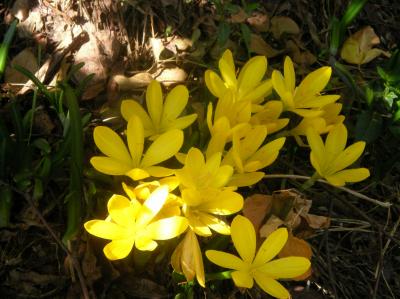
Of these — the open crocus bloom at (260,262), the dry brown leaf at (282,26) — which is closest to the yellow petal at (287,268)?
the open crocus bloom at (260,262)

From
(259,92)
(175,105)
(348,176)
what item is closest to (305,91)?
(259,92)

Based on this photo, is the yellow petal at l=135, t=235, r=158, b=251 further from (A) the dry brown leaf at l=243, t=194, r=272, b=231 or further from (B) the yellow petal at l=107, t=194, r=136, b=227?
(A) the dry brown leaf at l=243, t=194, r=272, b=231

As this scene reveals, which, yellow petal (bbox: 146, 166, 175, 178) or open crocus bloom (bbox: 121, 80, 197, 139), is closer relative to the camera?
yellow petal (bbox: 146, 166, 175, 178)

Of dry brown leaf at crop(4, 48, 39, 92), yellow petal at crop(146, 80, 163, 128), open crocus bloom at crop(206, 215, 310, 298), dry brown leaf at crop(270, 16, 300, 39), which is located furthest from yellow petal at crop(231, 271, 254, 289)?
dry brown leaf at crop(270, 16, 300, 39)

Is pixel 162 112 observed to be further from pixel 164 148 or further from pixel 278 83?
pixel 278 83

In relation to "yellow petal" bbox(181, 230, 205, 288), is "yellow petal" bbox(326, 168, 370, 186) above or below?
below

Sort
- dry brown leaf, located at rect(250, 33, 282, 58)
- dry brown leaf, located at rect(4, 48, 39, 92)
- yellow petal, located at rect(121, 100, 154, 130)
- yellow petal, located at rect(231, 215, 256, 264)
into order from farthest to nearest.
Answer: dry brown leaf, located at rect(250, 33, 282, 58), dry brown leaf, located at rect(4, 48, 39, 92), yellow petal, located at rect(121, 100, 154, 130), yellow petal, located at rect(231, 215, 256, 264)

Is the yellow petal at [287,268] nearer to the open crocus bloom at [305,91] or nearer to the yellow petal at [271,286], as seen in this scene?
the yellow petal at [271,286]

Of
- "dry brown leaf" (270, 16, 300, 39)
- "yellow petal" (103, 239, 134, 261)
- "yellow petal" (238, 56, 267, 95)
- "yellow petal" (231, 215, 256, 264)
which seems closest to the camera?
"yellow petal" (103, 239, 134, 261)
